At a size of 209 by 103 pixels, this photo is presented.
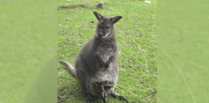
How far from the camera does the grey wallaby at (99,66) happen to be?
79.7 inches

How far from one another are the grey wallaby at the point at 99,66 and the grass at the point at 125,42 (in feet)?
0.89

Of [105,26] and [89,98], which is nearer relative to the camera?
[105,26]

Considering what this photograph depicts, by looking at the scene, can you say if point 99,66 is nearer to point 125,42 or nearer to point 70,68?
point 70,68

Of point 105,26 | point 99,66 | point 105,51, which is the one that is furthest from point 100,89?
point 105,26

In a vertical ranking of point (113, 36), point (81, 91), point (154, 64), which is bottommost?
point (81, 91)

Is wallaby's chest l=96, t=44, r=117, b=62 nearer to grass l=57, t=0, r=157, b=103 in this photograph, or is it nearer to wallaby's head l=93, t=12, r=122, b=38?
wallaby's head l=93, t=12, r=122, b=38

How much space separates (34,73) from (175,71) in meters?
Result: 1.12

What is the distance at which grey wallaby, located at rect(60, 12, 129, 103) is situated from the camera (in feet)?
6.64

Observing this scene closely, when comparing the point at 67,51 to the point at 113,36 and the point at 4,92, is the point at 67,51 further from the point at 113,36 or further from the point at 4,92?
the point at 4,92

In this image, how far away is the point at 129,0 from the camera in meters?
2.92

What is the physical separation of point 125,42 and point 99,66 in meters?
1.23

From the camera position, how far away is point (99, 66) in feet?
6.86

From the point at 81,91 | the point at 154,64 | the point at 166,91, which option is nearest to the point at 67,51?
the point at 81,91

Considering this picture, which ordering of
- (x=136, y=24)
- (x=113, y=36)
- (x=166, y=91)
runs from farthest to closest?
1. (x=136, y=24)
2. (x=113, y=36)
3. (x=166, y=91)
